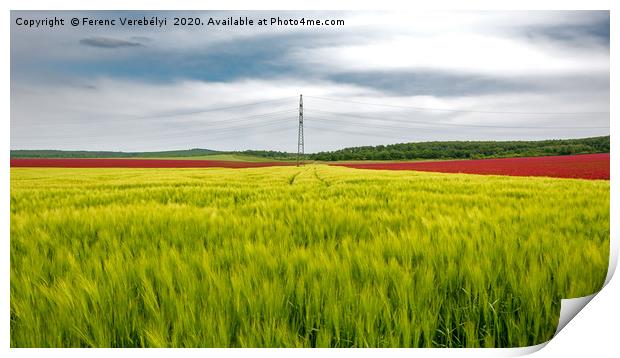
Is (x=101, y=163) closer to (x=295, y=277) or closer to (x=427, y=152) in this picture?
(x=295, y=277)

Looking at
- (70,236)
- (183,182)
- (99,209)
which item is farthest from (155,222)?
(183,182)

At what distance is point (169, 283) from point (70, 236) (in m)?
0.98

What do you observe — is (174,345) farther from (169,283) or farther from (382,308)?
(382,308)

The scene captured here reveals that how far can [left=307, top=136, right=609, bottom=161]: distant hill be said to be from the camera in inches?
93.4

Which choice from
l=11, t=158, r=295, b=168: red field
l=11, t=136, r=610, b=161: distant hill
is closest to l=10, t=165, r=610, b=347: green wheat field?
l=11, t=158, r=295, b=168: red field

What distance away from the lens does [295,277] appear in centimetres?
148

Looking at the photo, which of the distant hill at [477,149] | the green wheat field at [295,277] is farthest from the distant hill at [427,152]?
the green wheat field at [295,277]

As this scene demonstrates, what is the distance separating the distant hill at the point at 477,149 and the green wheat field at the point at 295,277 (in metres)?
0.30

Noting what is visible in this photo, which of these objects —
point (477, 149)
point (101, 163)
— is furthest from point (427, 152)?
point (101, 163)

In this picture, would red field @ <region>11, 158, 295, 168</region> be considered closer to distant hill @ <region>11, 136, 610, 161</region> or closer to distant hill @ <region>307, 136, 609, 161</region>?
distant hill @ <region>11, 136, 610, 161</region>

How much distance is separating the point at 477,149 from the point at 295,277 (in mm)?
1896

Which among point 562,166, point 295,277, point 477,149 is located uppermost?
point 477,149

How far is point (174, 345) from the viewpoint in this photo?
4.21 feet

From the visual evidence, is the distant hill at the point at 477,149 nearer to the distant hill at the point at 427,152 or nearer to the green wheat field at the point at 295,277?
the distant hill at the point at 427,152
